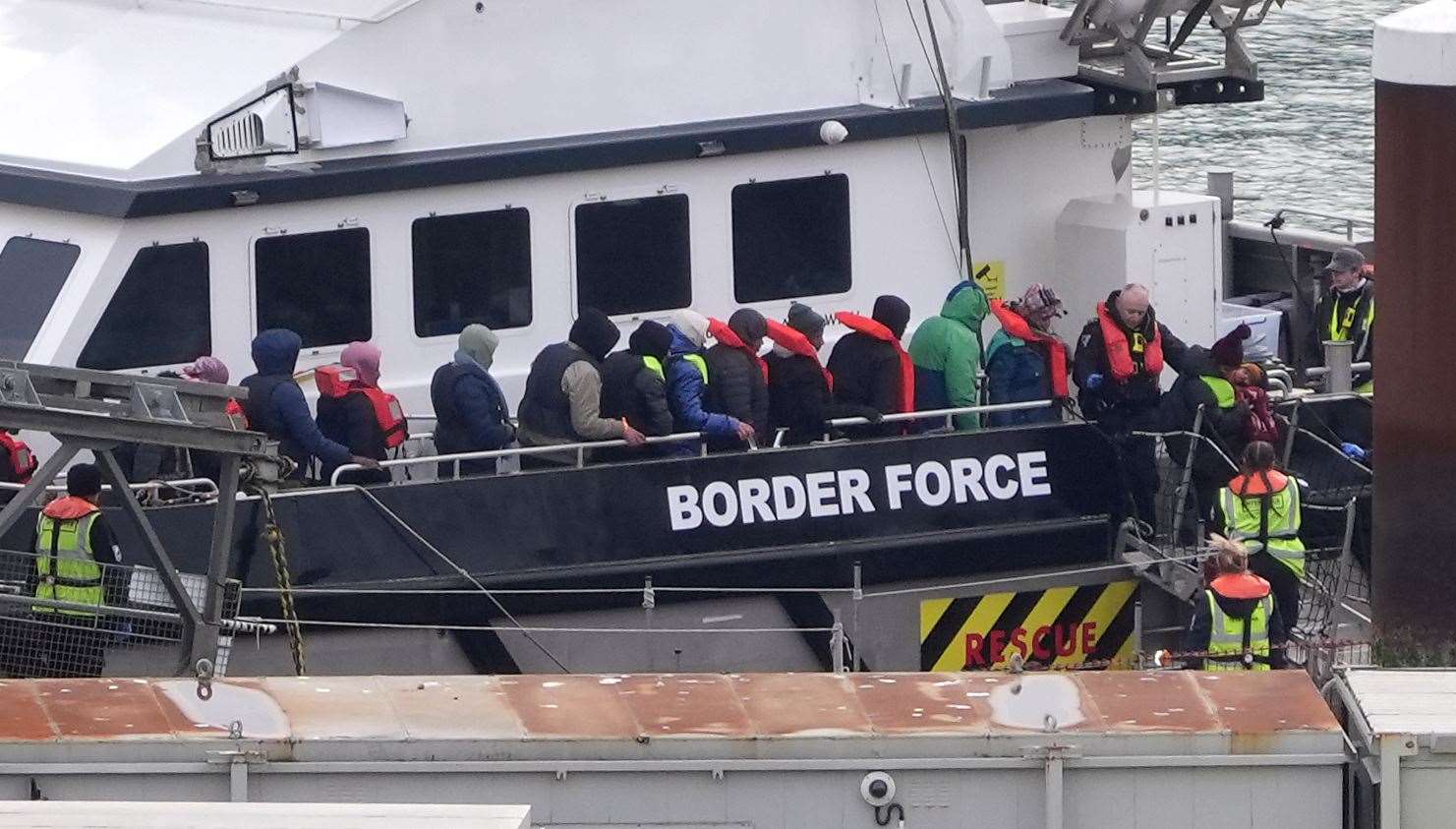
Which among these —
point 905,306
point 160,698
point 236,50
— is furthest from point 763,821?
point 236,50

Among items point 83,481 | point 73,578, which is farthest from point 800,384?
point 73,578

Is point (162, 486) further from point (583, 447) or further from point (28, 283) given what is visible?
point (583, 447)

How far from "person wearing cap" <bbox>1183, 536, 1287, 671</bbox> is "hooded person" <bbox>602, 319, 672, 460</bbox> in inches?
84.6

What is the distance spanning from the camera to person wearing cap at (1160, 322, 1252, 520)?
10.2 metres

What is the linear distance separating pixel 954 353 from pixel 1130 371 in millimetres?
709

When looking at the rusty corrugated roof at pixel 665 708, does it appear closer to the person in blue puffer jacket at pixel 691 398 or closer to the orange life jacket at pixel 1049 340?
the person in blue puffer jacket at pixel 691 398

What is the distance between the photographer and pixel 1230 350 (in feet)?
33.3

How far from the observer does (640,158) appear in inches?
403

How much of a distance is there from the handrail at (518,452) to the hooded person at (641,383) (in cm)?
8

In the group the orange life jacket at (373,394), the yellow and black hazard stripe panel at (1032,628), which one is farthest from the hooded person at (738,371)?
the orange life jacket at (373,394)

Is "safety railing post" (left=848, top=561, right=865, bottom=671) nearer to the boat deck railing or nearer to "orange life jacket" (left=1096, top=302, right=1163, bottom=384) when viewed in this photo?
the boat deck railing

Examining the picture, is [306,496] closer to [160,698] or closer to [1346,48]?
[160,698]

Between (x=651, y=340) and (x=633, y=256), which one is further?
(x=633, y=256)

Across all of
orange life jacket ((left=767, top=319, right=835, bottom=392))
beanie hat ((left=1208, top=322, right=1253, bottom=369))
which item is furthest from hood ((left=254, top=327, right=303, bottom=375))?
beanie hat ((left=1208, top=322, right=1253, bottom=369))
